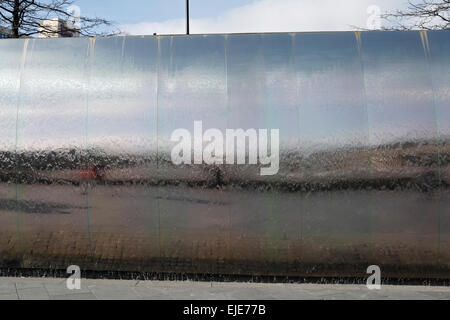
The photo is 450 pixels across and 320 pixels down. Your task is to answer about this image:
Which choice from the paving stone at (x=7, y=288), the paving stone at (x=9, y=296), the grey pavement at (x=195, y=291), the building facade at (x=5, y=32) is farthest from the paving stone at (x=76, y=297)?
the building facade at (x=5, y=32)

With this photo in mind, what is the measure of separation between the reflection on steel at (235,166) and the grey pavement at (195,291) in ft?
0.78

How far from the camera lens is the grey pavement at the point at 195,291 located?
237 inches

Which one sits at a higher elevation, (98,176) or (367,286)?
(98,176)

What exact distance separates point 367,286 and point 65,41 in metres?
5.90

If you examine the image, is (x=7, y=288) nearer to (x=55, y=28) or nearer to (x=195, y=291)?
(x=195, y=291)

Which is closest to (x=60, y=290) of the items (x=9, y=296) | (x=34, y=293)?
(x=34, y=293)

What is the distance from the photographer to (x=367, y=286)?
21.5 feet

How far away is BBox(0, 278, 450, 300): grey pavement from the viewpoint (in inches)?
237

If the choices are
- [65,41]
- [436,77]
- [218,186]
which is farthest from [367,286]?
[65,41]

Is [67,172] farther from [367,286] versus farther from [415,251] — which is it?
[415,251]

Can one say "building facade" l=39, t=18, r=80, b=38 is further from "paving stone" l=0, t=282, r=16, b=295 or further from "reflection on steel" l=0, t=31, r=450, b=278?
"paving stone" l=0, t=282, r=16, b=295

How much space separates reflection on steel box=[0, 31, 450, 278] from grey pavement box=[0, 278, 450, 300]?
0.24 meters

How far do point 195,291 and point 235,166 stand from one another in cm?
183

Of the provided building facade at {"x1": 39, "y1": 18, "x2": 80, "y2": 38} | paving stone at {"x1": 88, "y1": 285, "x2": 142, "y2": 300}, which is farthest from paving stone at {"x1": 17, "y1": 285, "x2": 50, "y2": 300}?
building facade at {"x1": 39, "y1": 18, "x2": 80, "y2": 38}
